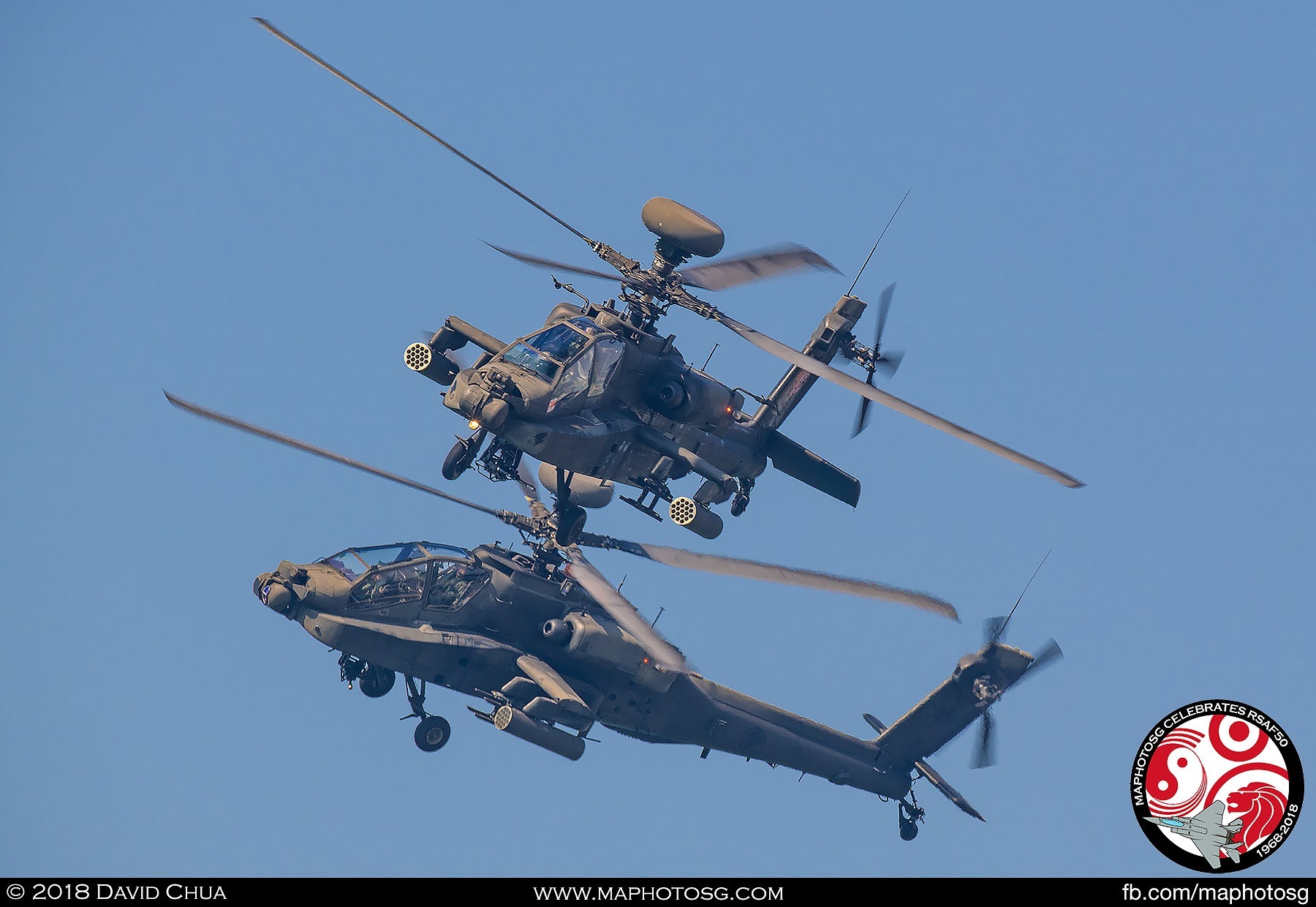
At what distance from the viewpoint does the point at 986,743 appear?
44.8 meters

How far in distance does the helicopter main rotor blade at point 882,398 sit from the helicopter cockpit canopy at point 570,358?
2235mm

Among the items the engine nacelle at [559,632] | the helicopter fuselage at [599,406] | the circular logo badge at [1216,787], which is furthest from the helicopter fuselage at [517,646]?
the circular logo badge at [1216,787]

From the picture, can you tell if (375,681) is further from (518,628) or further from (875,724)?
(875,724)

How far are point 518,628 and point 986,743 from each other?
11486 mm

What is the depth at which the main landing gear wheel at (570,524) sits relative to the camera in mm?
39375

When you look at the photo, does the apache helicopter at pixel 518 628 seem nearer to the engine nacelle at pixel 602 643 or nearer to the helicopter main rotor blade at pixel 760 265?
the engine nacelle at pixel 602 643

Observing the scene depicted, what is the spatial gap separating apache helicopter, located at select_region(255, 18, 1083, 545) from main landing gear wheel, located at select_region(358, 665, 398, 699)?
4.64 meters

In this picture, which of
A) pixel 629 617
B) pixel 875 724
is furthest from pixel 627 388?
pixel 875 724

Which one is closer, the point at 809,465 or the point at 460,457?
the point at 460,457

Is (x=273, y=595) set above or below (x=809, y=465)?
below

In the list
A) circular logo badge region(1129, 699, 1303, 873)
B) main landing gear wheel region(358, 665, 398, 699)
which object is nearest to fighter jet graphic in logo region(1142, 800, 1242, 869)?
circular logo badge region(1129, 699, 1303, 873)

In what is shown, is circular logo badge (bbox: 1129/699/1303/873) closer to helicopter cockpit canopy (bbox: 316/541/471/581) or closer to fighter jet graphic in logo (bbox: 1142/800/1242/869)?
fighter jet graphic in logo (bbox: 1142/800/1242/869)
